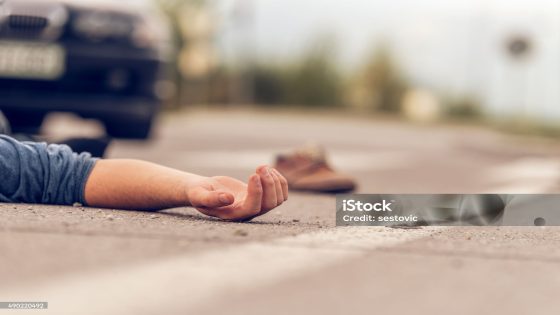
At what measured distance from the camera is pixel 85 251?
2424 mm

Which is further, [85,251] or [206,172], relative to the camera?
[206,172]

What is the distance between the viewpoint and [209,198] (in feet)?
9.94

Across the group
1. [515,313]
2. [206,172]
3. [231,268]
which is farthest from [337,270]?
[206,172]

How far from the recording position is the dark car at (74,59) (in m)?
6.88

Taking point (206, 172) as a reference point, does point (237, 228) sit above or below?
above

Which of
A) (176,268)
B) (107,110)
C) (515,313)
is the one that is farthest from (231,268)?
(107,110)

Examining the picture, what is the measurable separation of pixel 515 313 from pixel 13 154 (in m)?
1.80

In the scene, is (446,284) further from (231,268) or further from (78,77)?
(78,77)

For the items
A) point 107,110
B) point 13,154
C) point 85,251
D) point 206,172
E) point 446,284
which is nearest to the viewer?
point 446,284

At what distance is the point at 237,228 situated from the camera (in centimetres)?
295

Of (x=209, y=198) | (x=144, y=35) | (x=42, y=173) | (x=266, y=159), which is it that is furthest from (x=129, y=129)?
(x=209, y=198)

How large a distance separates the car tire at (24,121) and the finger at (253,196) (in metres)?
4.33

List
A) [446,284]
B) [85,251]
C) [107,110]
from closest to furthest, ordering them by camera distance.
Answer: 1. [446,284]
2. [85,251]
3. [107,110]

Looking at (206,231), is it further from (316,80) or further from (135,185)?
(316,80)
